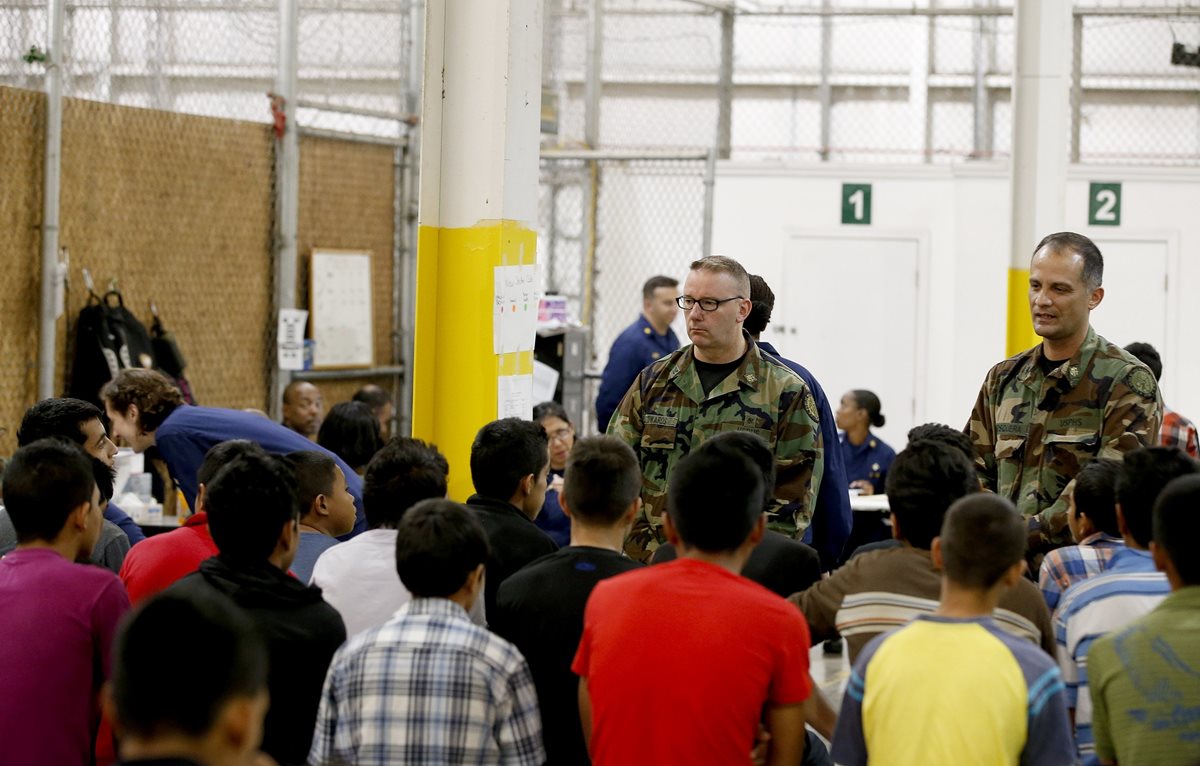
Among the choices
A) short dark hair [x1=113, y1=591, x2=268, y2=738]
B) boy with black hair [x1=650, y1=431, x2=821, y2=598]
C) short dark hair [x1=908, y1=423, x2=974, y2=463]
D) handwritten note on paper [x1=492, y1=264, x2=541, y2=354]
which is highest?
handwritten note on paper [x1=492, y1=264, x2=541, y2=354]

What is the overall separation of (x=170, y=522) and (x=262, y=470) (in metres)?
3.75

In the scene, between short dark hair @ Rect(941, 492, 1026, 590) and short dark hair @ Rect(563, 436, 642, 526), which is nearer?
short dark hair @ Rect(941, 492, 1026, 590)

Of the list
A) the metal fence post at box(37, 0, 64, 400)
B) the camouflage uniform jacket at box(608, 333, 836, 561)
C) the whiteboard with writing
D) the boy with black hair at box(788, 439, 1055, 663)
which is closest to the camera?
the boy with black hair at box(788, 439, 1055, 663)

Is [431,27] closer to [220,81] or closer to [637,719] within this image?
[637,719]

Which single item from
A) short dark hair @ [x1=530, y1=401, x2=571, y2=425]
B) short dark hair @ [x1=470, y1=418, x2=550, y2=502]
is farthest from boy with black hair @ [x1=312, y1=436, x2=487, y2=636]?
short dark hair @ [x1=530, y1=401, x2=571, y2=425]

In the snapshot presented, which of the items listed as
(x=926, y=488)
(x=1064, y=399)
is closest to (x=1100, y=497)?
(x=926, y=488)

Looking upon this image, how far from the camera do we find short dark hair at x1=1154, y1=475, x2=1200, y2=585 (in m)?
3.15

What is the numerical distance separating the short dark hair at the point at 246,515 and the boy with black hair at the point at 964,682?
55.5 inches

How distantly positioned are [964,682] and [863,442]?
683cm

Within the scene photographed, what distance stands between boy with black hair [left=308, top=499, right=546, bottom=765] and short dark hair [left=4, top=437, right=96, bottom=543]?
973mm

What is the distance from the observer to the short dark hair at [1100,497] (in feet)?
12.8

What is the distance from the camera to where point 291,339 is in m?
9.84

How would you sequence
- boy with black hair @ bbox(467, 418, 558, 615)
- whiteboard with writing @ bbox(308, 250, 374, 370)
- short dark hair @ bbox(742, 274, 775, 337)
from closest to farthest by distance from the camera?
boy with black hair @ bbox(467, 418, 558, 615), short dark hair @ bbox(742, 274, 775, 337), whiteboard with writing @ bbox(308, 250, 374, 370)

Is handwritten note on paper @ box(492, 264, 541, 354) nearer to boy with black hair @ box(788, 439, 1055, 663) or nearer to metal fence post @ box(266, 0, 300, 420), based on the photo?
boy with black hair @ box(788, 439, 1055, 663)
